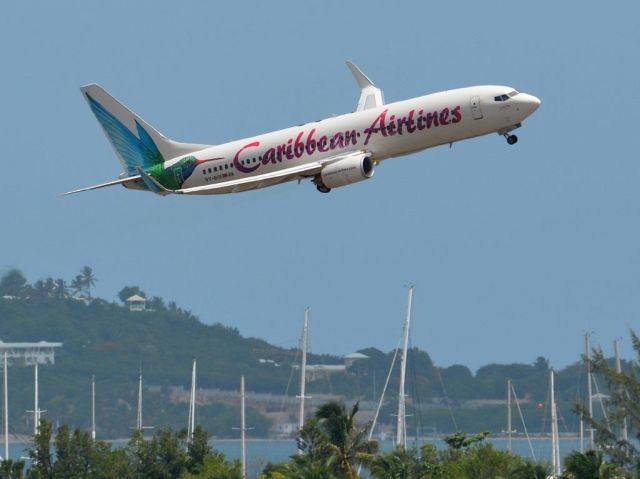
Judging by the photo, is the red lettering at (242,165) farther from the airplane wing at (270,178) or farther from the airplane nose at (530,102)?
the airplane nose at (530,102)

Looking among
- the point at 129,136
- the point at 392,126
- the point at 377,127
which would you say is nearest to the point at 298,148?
the point at 377,127

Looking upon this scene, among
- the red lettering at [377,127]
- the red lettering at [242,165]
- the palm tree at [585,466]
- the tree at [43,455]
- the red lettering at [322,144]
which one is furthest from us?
the tree at [43,455]

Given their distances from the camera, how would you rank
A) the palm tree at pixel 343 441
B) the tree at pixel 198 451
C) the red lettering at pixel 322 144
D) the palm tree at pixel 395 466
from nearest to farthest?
the red lettering at pixel 322 144 → the palm tree at pixel 343 441 → the palm tree at pixel 395 466 → the tree at pixel 198 451

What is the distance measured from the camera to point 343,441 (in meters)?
127

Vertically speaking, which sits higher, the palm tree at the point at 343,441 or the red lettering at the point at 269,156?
the red lettering at the point at 269,156

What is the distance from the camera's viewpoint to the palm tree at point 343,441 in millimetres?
126375

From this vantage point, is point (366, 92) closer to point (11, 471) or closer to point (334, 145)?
point (334, 145)

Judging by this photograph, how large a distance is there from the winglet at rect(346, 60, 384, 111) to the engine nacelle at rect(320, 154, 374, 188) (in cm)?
1169

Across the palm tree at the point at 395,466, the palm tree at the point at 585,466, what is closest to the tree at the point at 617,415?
the palm tree at the point at 395,466

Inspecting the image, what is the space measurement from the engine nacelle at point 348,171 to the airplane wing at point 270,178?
2.28 ft

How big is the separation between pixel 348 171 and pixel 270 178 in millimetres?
5479

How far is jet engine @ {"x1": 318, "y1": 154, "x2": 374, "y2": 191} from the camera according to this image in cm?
11469

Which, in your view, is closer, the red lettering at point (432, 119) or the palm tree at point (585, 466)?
the palm tree at point (585, 466)

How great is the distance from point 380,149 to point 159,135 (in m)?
20.3
